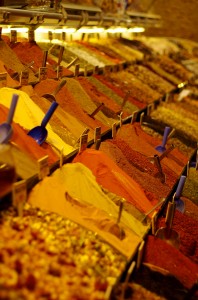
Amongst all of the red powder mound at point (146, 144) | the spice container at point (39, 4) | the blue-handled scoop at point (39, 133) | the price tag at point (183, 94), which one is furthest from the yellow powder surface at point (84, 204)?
the price tag at point (183, 94)

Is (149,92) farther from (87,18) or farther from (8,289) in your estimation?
(8,289)

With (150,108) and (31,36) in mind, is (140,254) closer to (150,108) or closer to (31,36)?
(31,36)

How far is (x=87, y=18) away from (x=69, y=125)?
6.41ft

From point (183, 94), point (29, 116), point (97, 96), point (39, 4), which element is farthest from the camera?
point (183, 94)

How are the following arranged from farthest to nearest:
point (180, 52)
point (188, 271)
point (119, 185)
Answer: point (180, 52) → point (119, 185) → point (188, 271)

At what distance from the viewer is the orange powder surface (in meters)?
3.59

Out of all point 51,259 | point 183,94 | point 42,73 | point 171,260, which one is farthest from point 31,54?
point 183,94

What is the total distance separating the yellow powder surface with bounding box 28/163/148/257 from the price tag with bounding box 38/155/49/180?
3 cm

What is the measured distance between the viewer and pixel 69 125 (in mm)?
3334

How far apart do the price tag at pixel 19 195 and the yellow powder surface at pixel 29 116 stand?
0.74m

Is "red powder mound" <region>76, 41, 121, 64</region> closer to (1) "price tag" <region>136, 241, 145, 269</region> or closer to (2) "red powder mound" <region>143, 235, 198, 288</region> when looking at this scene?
(2) "red powder mound" <region>143, 235, 198, 288</region>

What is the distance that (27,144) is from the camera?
2588mm

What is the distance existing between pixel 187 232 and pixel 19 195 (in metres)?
1.15

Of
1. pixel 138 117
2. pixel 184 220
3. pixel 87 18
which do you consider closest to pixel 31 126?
pixel 184 220
